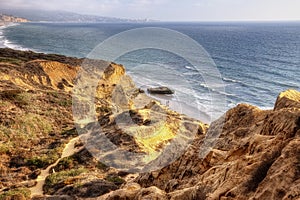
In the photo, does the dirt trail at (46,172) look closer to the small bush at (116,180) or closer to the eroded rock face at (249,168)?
the small bush at (116,180)

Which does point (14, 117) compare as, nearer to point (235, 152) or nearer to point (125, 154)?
point (125, 154)

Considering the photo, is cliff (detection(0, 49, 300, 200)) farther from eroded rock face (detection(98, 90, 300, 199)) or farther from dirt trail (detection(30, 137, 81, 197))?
dirt trail (detection(30, 137, 81, 197))

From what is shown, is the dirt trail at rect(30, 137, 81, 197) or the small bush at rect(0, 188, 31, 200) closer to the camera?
the small bush at rect(0, 188, 31, 200)

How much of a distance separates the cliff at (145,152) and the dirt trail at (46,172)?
0.13 meters

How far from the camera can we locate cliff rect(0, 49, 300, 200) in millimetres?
8188

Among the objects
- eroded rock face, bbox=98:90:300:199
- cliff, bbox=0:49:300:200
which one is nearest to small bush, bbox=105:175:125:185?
cliff, bbox=0:49:300:200

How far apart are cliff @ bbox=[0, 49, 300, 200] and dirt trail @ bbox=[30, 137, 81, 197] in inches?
5.0

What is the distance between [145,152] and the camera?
2439 centimetres

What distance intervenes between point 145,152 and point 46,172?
756cm

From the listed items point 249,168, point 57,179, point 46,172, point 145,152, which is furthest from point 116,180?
point 249,168

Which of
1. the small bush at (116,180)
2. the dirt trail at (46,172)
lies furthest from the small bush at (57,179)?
the small bush at (116,180)

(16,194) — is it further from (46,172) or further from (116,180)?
(116,180)

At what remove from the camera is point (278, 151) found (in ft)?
27.3

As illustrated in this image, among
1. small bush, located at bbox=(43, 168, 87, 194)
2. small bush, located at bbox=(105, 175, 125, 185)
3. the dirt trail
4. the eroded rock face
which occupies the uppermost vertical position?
the eroded rock face
